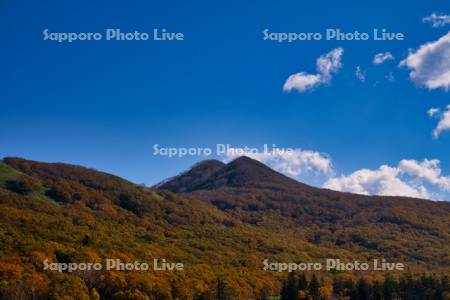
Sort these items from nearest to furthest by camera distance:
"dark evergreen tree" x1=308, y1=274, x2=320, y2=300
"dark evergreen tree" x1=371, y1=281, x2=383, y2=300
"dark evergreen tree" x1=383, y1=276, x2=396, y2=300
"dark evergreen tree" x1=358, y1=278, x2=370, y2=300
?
"dark evergreen tree" x1=308, y1=274, x2=320, y2=300
"dark evergreen tree" x1=371, y1=281, x2=383, y2=300
"dark evergreen tree" x1=383, y1=276, x2=396, y2=300
"dark evergreen tree" x1=358, y1=278, x2=370, y2=300

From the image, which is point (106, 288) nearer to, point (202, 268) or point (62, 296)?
point (62, 296)

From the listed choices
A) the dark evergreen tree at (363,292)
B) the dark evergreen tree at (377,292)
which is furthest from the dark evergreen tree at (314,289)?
the dark evergreen tree at (377,292)

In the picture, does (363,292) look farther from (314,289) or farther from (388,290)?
(314,289)

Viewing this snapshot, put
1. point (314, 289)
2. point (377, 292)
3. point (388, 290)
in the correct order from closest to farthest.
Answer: point (314, 289), point (377, 292), point (388, 290)

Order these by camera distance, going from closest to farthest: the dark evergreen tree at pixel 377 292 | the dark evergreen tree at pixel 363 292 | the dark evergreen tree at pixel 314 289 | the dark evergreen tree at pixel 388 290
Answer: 1. the dark evergreen tree at pixel 314 289
2. the dark evergreen tree at pixel 377 292
3. the dark evergreen tree at pixel 388 290
4. the dark evergreen tree at pixel 363 292

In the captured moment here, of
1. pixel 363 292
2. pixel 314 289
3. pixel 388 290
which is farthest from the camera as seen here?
pixel 363 292

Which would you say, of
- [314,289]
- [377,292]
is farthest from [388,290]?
[314,289]

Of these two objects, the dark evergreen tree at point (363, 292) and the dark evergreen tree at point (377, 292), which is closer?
the dark evergreen tree at point (377, 292)

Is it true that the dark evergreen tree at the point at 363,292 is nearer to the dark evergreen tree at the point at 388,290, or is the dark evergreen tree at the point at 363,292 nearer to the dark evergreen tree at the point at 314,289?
the dark evergreen tree at the point at 388,290

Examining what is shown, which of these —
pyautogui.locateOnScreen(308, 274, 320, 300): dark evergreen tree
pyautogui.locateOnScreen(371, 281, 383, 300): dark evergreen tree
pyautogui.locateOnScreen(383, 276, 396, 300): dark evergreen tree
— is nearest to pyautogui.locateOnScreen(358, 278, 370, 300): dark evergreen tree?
pyautogui.locateOnScreen(371, 281, 383, 300): dark evergreen tree

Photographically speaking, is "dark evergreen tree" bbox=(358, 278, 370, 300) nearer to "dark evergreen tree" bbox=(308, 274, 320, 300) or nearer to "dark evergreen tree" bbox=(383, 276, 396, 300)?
"dark evergreen tree" bbox=(383, 276, 396, 300)

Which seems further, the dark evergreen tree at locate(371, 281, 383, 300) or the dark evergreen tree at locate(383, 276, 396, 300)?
the dark evergreen tree at locate(383, 276, 396, 300)

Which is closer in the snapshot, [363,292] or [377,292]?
[377,292]
